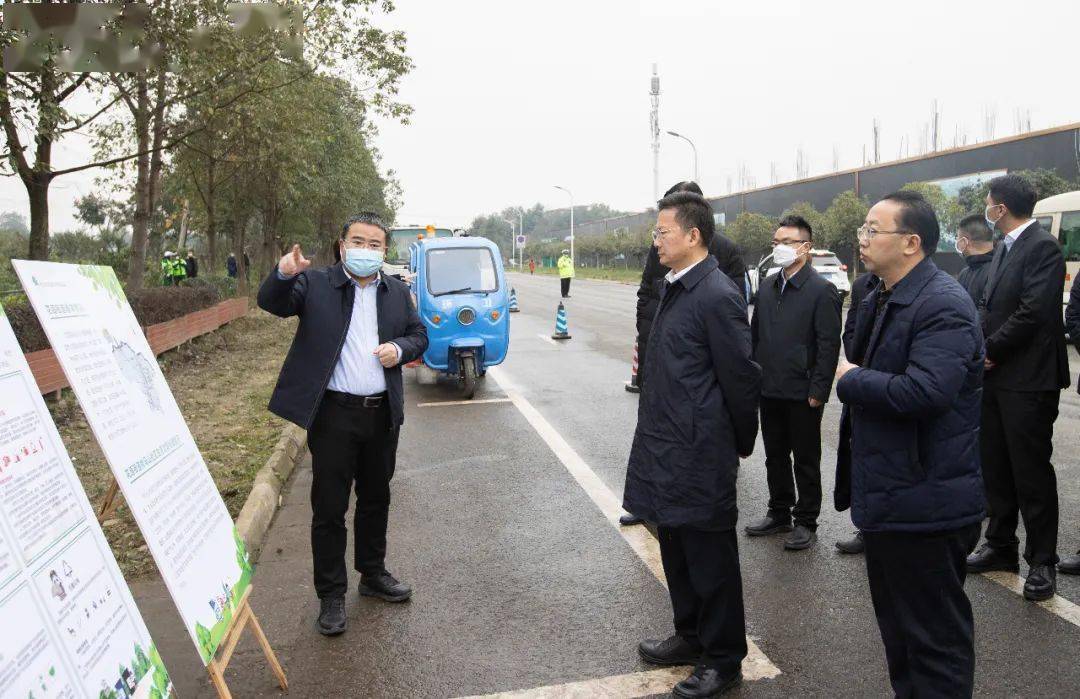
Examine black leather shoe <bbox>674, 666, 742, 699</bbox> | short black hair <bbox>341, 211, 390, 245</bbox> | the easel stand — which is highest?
short black hair <bbox>341, 211, 390, 245</bbox>

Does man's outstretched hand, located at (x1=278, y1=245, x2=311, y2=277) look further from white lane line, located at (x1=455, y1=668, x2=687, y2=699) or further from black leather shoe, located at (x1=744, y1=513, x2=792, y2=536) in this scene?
black leather shoe, located at (x1=744, y1=513, x2=792, y2=536)

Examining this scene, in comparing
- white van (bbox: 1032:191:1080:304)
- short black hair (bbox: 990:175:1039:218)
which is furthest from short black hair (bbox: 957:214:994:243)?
white van (bbox: 1032:191:1080:304)

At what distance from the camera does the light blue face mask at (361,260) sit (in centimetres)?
390

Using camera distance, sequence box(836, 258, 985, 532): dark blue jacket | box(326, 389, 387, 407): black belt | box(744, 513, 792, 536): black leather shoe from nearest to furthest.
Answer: box(836, 258, 985, 532): dark blue jacket, box(326, 389, 387, 407): black belt, box(744, 513, 792, 536): black leather shoe

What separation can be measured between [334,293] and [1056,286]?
11.9 ft

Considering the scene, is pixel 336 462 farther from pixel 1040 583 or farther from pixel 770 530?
pixel 1040 583

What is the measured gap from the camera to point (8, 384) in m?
2.10

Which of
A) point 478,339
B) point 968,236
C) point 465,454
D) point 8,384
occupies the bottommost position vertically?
point 465,454

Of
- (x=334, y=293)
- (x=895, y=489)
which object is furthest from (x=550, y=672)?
(x=334, y=293)

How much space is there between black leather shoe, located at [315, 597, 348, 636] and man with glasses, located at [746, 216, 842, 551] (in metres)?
2.54

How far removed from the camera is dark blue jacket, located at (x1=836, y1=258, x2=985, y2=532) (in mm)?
2654

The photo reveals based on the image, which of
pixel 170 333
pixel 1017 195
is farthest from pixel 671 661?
pixel 170 333

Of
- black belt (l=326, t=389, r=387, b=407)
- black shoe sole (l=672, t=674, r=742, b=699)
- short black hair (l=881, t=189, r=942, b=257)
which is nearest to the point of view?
short black hair (l=881, t=189, r=942, b=257)

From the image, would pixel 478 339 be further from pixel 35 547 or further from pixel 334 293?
pixel 35 547
